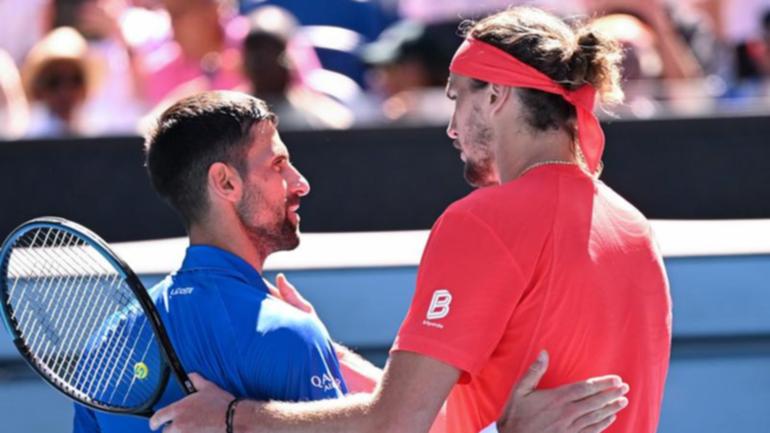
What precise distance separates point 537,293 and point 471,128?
1.17 ft

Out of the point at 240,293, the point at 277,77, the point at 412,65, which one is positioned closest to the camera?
the point at 240,293

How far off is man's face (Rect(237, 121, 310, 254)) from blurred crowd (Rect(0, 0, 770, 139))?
102 inches

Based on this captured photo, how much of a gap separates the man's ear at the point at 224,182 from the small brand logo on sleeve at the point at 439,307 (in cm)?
52

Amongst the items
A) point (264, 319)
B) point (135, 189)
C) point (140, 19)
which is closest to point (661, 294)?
point (264, 319)

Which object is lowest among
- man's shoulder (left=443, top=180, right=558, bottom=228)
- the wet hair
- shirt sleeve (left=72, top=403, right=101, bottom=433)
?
shirt sleeve (left=72, top=403, right=101, bottom=433)

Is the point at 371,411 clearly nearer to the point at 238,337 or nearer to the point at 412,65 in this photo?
the point at 238,337

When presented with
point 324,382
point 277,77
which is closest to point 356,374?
point 324,382

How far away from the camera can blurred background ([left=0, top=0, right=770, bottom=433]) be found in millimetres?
3090

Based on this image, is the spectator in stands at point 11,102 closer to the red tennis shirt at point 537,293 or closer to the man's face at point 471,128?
the man's face at point 471,128

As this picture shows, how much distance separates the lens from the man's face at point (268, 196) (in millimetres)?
2574

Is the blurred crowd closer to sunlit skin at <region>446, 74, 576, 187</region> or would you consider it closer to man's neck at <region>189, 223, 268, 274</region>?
man's neck at <region>189, 223, 268, 274</region>

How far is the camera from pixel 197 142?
99.8 inches

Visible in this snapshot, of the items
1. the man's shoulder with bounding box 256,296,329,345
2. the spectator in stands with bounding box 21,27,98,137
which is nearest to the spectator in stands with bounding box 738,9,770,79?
the spectator in stands with bounding box 21,27,98,137

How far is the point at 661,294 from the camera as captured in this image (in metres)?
2.41
